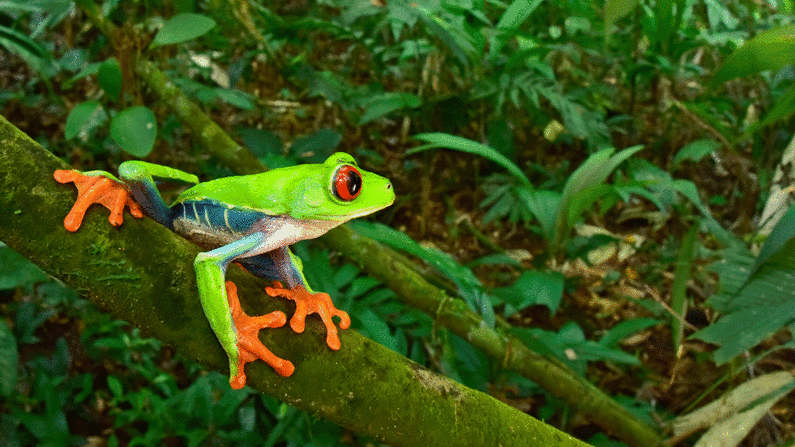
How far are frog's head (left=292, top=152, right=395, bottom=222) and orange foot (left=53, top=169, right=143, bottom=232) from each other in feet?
0.72

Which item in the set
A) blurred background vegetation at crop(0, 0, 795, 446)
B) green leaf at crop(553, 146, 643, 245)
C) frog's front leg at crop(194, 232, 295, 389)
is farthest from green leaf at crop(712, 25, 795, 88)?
frog's front leg at crop(194, 232, 295, 389)

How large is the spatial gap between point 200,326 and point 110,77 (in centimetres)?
137

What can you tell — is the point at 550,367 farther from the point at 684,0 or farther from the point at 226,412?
the point at 684,0

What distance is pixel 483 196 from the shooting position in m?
3.36

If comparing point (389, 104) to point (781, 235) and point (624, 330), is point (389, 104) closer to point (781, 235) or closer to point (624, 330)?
point (624, 330)

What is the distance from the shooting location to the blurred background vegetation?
1628mm

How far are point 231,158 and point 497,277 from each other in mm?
1467

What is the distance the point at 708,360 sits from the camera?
2.24 metres

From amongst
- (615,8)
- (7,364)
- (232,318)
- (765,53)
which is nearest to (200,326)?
(232,318)

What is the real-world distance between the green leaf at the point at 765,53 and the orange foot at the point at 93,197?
148cm

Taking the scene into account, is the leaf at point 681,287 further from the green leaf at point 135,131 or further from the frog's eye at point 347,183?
the green leaf at point 135,131

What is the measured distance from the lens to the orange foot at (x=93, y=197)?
0.67m

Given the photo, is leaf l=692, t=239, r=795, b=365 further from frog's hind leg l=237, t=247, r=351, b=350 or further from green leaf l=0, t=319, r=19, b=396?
green leaf l=0, t=319, r=19, b=396

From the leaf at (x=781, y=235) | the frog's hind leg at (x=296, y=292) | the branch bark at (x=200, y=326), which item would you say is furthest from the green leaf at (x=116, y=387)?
the leaf at (x=781, y=235)
